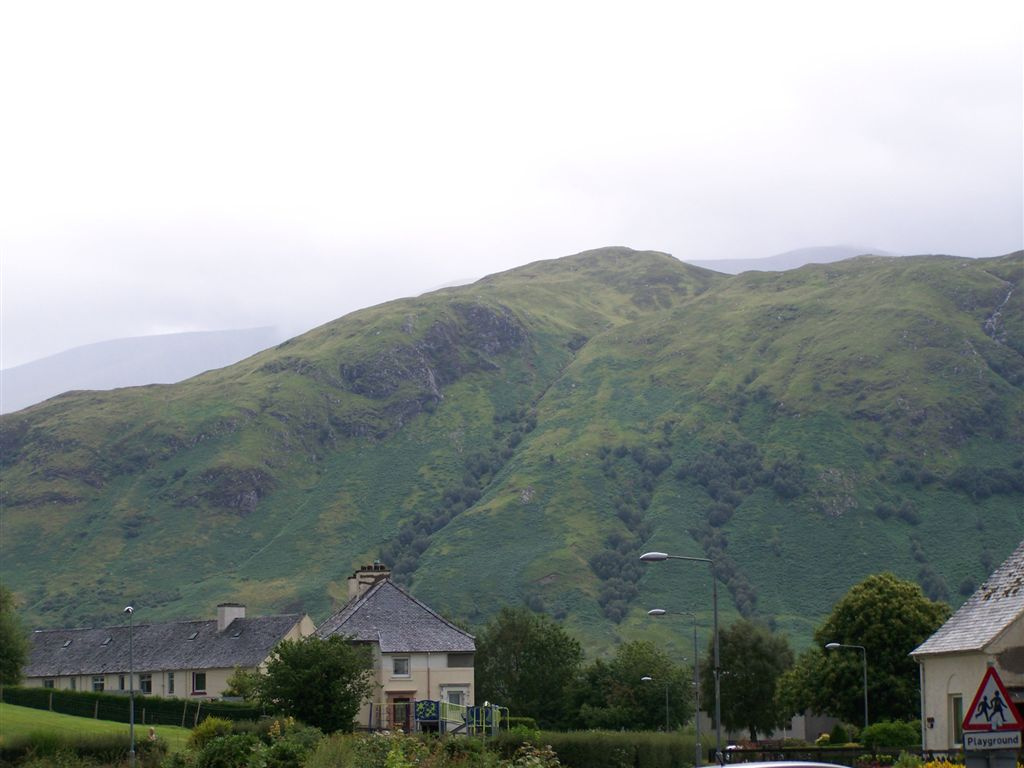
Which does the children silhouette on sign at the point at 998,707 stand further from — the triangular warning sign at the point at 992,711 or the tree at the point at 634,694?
the tree at the point at 634,694

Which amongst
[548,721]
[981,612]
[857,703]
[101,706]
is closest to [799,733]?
[548,721]

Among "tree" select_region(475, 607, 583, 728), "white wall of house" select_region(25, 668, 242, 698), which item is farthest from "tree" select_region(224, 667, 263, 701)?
"tree" select_region(475, 607, 583, 728)

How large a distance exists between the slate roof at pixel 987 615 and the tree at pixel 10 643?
56841 mm

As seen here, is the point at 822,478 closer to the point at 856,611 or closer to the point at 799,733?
the point at 799,733

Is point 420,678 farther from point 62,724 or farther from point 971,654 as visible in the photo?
point 971,654

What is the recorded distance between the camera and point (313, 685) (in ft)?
201

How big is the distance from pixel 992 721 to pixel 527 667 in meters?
89.3

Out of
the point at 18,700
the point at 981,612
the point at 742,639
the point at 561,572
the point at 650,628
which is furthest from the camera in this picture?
the point at 561,572

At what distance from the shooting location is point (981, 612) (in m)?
41.5

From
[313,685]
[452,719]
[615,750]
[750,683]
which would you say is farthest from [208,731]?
[750,683]

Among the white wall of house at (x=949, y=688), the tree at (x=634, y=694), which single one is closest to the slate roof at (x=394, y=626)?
the tree at (x=634, y=694)

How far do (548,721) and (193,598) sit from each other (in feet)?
252

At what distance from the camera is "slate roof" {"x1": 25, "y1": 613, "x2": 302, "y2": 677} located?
94.6 m

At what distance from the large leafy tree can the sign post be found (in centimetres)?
6210
